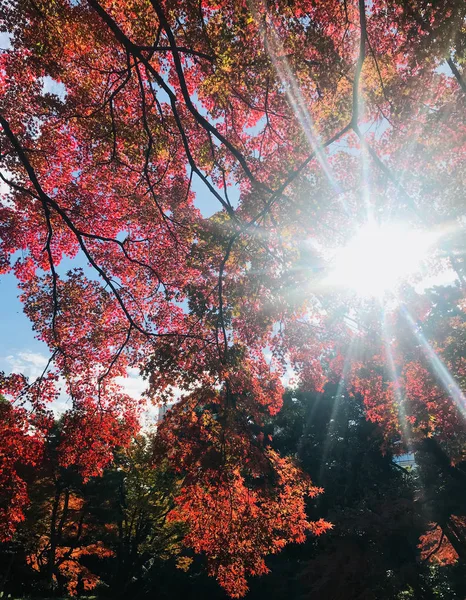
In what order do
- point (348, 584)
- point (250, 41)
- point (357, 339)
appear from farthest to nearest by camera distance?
point (348, 584), point (357, 339), point (250, 41)

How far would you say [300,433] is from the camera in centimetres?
2039

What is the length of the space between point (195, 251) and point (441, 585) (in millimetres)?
14897

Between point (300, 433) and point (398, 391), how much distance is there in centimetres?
1205

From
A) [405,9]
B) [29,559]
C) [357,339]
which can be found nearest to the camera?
[405,9]

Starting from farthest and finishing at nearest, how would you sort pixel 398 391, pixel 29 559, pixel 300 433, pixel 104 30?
1. pixel 300 433
2. pixel 29 559
3. pixel 398 391
4. pixel 104 30

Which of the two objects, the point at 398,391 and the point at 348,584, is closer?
the point at 398,391

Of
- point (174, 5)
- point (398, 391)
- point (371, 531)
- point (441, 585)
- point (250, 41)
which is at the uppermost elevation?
point (174, 5)

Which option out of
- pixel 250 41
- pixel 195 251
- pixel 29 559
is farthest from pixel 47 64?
pixel 29 559

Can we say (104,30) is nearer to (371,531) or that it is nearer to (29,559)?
(371,531)

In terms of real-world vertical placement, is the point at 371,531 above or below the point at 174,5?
below

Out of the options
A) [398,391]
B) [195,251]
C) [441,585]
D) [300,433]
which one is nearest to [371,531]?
[441,585]

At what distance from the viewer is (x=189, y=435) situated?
20.2ft

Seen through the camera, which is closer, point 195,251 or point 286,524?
point 195,251

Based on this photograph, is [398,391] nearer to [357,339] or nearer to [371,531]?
[357,339]
